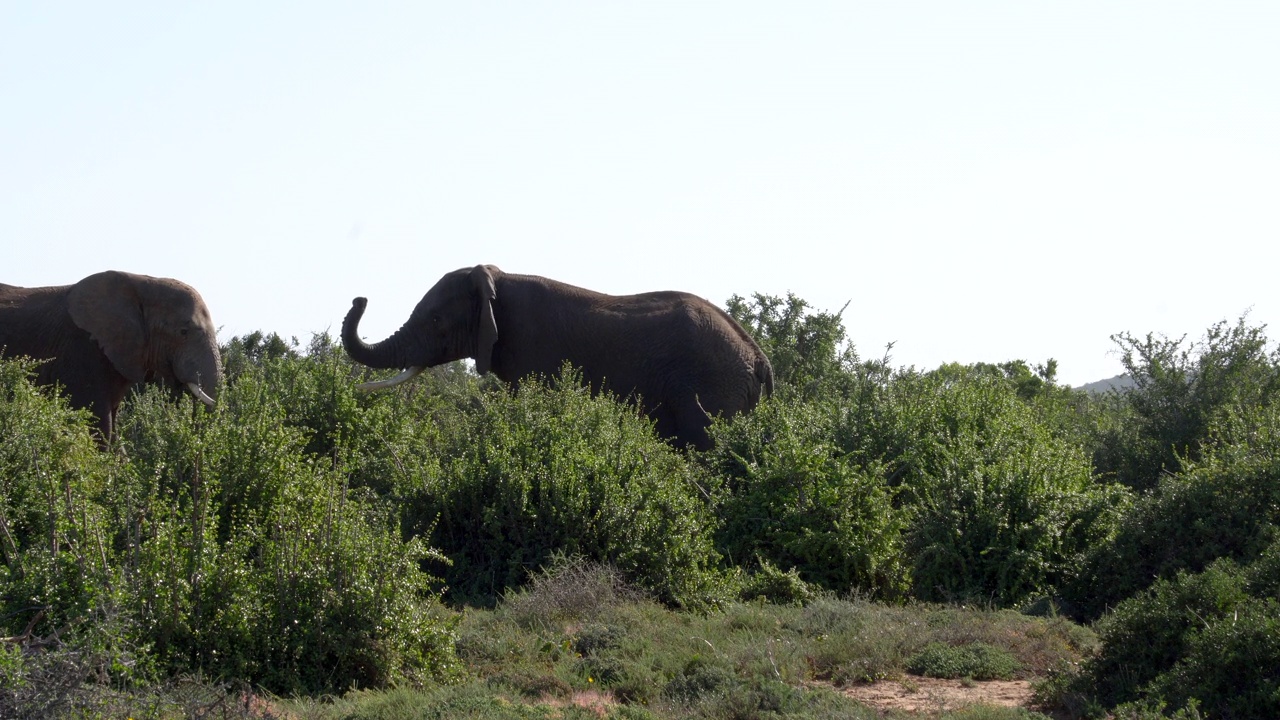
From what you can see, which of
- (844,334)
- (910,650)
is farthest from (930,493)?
(844,334)

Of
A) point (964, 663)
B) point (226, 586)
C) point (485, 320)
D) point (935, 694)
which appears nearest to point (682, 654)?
point (935, 694)

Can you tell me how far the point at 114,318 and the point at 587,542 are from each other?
31.4 feet

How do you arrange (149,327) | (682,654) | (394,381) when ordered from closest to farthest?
(682,654)
(394,381)
(149,327)

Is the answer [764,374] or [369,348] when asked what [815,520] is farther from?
[369,348]

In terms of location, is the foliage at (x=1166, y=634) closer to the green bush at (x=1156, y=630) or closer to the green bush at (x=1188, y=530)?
the green bush at (x=1156, y=630)

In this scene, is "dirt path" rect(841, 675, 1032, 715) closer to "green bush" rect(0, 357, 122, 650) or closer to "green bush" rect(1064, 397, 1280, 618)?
"green bush" rect(1064, 397, 1280, 618)

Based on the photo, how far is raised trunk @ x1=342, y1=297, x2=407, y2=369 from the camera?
17047mm

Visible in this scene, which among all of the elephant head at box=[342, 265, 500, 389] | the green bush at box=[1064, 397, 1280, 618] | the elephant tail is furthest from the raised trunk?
the green bush at box=[1064, 397, 1280, 618]

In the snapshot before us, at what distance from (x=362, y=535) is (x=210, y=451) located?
80.1 inches

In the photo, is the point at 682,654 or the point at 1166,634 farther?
the point at 682,654

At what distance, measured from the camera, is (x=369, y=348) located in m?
17.2

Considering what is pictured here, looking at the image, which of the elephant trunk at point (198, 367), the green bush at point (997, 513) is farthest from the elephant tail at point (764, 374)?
the elephant trunk at point (198, 367)

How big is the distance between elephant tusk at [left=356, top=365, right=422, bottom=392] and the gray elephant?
2.95m

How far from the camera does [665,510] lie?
37.7 ft
